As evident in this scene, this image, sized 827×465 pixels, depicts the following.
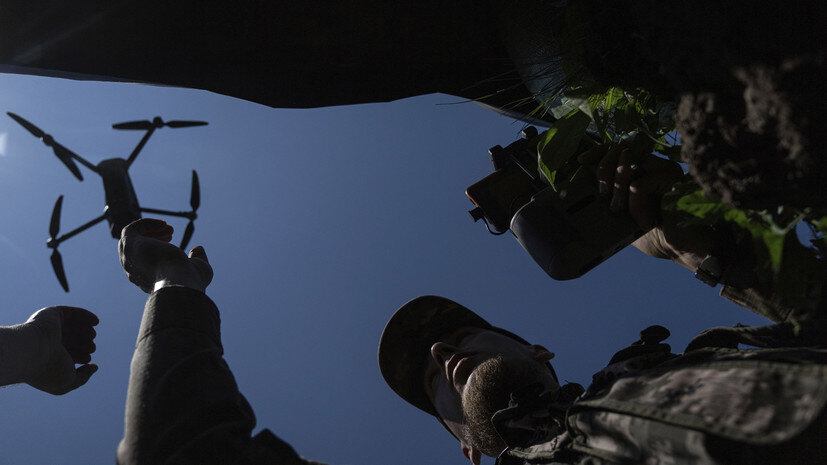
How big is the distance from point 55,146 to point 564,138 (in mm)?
13104

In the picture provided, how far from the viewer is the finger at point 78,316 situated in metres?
2.60

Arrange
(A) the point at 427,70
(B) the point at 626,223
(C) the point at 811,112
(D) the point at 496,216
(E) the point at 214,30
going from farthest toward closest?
(A) the point at 427,70 < (D) the point at 496,216 < (E) the point at 214,30 < (B) the point at 626,223 < (C) the point at 811,112

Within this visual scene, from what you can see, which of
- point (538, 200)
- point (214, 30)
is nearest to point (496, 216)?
point (538, 200)

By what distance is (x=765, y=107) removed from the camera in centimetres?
70

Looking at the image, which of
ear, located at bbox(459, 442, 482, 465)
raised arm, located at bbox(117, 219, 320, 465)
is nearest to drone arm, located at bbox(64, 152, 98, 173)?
raised arm, located at bbox(117, 219, 320, 465)

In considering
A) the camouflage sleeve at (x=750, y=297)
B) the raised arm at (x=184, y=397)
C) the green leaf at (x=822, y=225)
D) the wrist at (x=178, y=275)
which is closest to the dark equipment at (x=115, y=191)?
the wrist at (x=178, y=275)

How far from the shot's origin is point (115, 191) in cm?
945

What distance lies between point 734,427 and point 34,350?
9.58 ft

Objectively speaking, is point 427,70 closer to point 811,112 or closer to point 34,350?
point 811,112

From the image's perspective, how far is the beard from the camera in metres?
1.93

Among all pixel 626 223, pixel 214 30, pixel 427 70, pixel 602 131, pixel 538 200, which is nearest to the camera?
pixel 602 131

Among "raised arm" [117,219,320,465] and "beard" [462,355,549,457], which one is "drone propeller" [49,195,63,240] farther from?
"beard" [462,355,549,457]

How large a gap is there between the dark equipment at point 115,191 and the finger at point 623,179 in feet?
32.2

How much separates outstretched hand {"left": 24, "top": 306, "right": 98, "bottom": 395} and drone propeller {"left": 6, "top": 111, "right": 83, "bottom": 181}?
416 inches
